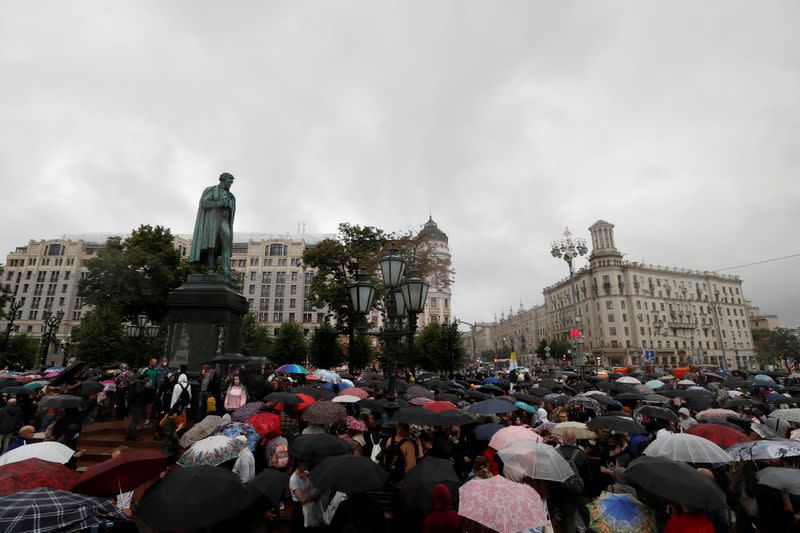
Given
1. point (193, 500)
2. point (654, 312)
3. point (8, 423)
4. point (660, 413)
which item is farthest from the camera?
point (654, 312)

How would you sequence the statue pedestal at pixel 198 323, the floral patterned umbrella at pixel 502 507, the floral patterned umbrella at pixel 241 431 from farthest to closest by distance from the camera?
the statue pedestal at pixel 198 323, the floral patterned umbrella at pixel 241 431, the floral patterned umbrella at pixel 502 507

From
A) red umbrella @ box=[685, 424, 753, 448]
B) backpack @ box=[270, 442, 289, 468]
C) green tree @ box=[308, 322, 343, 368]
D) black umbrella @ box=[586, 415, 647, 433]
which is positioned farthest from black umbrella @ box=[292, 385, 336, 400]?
green tree @ box=[308, 322, 343, 368]

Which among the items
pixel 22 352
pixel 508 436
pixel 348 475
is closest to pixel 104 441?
pixel 348 475

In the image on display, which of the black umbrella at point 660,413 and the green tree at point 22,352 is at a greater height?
the green tree at point 22,352

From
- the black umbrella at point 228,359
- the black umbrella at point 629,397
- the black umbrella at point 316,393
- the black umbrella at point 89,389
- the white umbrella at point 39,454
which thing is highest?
the black umbrella at point 228,359

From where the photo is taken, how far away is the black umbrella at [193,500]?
312cm

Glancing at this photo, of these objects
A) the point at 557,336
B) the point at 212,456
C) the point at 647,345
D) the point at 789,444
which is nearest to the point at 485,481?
the point at 212,456

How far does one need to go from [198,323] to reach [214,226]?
3.27 m

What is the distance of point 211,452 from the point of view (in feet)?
16.4

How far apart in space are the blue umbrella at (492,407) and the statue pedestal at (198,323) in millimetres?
7774

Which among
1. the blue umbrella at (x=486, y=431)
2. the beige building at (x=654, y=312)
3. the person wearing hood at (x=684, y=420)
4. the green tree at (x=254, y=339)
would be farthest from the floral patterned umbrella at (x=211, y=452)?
the beige building at (x=654, y=312)

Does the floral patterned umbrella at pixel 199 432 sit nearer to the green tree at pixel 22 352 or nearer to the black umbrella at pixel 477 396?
the black umbrella at pixel 477 396

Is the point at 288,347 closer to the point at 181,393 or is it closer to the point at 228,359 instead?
the point at 228,359

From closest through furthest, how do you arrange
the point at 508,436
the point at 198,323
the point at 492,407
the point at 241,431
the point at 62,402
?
the point at 508,436, the point at 241,431, the point at 62,402, the point at 492,407, the point at 198,323
